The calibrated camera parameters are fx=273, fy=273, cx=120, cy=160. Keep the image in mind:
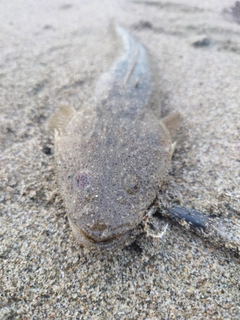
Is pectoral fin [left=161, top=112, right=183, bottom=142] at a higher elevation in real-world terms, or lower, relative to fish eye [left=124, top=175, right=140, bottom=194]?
lower

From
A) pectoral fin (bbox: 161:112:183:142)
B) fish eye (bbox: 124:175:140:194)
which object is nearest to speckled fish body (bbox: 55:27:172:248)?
A: fish eye (bbox: 124:175:140:194)

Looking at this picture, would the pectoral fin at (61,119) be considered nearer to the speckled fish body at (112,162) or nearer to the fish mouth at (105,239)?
the speckled fish body at (112,162)

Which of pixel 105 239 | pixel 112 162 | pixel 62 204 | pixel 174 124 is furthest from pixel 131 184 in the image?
pixel 174 124

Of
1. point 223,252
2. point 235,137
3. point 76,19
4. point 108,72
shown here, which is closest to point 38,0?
point 76,19

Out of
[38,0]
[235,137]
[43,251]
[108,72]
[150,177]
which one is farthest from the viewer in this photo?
[38,0]

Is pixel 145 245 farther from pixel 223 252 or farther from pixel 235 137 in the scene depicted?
pixel 235 137

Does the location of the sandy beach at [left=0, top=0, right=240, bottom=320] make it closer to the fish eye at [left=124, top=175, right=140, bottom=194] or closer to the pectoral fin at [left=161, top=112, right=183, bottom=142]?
the pectoral fin at [left=161, top=112, right=183, bottom=142]

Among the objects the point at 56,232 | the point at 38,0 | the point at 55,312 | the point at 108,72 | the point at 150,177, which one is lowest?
the point at 55,312

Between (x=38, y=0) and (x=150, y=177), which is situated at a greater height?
(x=38, y=0)
